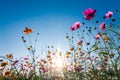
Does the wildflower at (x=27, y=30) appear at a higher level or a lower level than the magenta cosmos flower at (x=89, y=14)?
higher

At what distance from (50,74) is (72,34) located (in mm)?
2051

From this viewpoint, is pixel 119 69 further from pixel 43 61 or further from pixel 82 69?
pixel 43 61

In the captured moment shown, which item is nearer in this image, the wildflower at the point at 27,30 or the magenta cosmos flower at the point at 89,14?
the magenta cosmos flower at the point at 89,14

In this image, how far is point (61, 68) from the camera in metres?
8.48

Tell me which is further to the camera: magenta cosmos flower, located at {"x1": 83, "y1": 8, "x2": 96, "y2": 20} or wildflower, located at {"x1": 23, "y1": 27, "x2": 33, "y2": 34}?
wildflower, located at {"x1": 23, "y1": 27, "x2": 33, "y2": 34}

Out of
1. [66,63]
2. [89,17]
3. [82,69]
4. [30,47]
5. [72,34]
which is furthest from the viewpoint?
[66,63]

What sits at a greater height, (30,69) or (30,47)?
(30,47)

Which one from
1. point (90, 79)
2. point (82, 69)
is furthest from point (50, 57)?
point (90, 79)

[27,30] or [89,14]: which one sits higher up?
[27,30]

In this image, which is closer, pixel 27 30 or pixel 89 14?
pixel 89 14

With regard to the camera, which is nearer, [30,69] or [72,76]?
[72,76]

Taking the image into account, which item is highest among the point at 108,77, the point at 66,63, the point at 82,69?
the point at 66,63

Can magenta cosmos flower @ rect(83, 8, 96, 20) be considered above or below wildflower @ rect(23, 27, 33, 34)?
below

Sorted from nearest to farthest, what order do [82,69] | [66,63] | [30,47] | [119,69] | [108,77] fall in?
[119,69] → [108,77] → [82,69] → [30,47] → [66,63]
